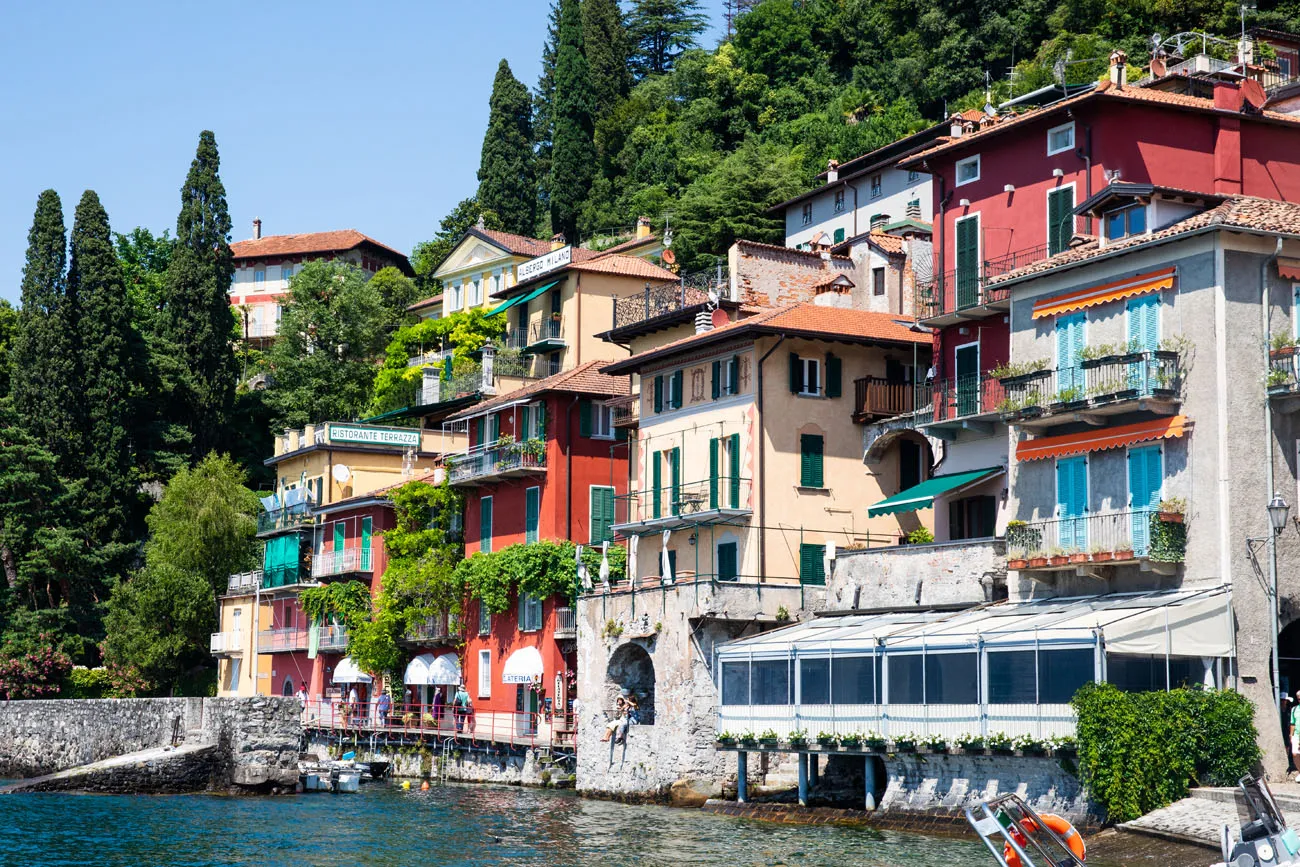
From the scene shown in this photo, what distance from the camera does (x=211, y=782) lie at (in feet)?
159

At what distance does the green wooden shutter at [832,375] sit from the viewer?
45000 mm

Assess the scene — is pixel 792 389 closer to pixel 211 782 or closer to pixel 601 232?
pixel 211 782

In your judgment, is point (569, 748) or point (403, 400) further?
point (403, 400)

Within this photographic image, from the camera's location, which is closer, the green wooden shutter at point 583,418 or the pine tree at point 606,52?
the green wooden shutter at point 583,418

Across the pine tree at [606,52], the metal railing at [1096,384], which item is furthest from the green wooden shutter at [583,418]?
the pine tree at [606,52]

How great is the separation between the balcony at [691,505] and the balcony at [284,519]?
21.7m

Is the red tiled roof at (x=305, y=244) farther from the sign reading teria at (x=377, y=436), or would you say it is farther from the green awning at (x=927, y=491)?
the green awning at (x=927, y=491)

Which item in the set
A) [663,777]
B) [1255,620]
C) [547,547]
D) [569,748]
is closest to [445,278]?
[547,547]

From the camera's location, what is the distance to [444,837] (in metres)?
35.3

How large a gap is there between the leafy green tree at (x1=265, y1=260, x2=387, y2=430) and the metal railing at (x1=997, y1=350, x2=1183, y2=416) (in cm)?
5549

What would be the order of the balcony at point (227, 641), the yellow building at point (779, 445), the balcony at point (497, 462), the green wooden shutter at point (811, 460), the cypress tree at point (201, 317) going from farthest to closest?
the cypress tree at point (201, 317), the balcony at point (227, 641), the balcony at point (497, 462), the green wooden shutter at point (811, 460), the yellow building at point (779, 445)

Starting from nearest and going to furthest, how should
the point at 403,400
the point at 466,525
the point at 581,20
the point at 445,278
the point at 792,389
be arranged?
1. the point at 792,389
2. the point at 466,525
3. the point at 403,400
4. the point at 445,278
5. the point at 581,20

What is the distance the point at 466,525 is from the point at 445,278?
35912mm

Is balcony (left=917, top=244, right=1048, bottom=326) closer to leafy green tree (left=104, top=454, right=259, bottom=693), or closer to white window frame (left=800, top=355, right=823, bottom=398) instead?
white window frame (left=800, top=355, right=823, bottom=398)
